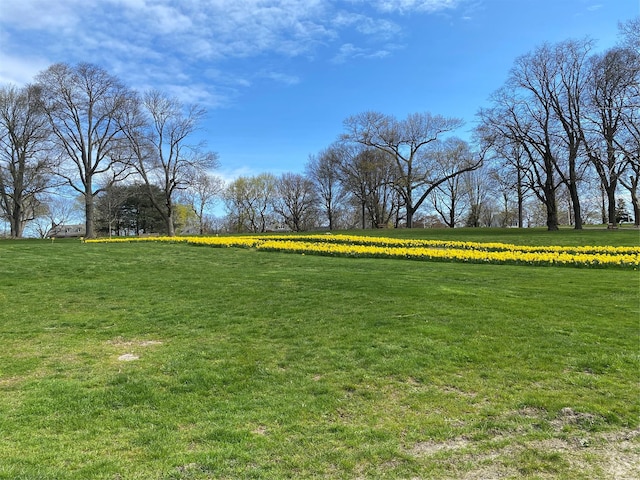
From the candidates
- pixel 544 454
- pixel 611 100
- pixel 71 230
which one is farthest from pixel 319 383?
pixel 71 230

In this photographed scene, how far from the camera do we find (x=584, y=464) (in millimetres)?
2688

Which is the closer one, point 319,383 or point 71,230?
point 319,383

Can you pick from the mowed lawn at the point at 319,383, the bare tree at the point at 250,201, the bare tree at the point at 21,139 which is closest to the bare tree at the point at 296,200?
the bare tree at the point at 250,201

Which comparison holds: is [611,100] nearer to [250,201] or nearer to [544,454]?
[544,454]

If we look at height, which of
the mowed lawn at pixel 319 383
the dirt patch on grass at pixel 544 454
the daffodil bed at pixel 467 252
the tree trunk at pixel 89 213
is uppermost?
the tree trunk at pixel 89 213

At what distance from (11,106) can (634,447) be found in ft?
140

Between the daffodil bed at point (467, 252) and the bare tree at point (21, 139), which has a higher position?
the bare tree at point (21, 139)

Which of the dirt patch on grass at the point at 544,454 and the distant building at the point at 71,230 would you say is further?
the distant building at the point at 71,230

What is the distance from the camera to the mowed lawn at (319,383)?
273 centimetres

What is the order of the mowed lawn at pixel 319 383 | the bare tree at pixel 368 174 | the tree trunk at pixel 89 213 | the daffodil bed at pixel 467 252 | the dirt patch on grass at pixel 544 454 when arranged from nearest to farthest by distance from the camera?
1. the dirt patch on grass at pixel 544 454
2. the mowed lawn at pixel 319 383
3. the daffodil bed at pixel 467 252
4. the tree trunk at pixel 89 213
5. the bare tree at pixel 368 174

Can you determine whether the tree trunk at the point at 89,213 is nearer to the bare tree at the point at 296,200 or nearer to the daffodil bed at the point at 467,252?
the daffodil bed at the point at 467,252

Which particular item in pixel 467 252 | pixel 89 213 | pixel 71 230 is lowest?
pixel 467 252

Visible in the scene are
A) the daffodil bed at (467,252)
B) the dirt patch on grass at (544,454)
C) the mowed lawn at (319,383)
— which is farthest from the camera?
the daffodil bed at (467,252)

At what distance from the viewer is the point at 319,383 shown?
159 inches
